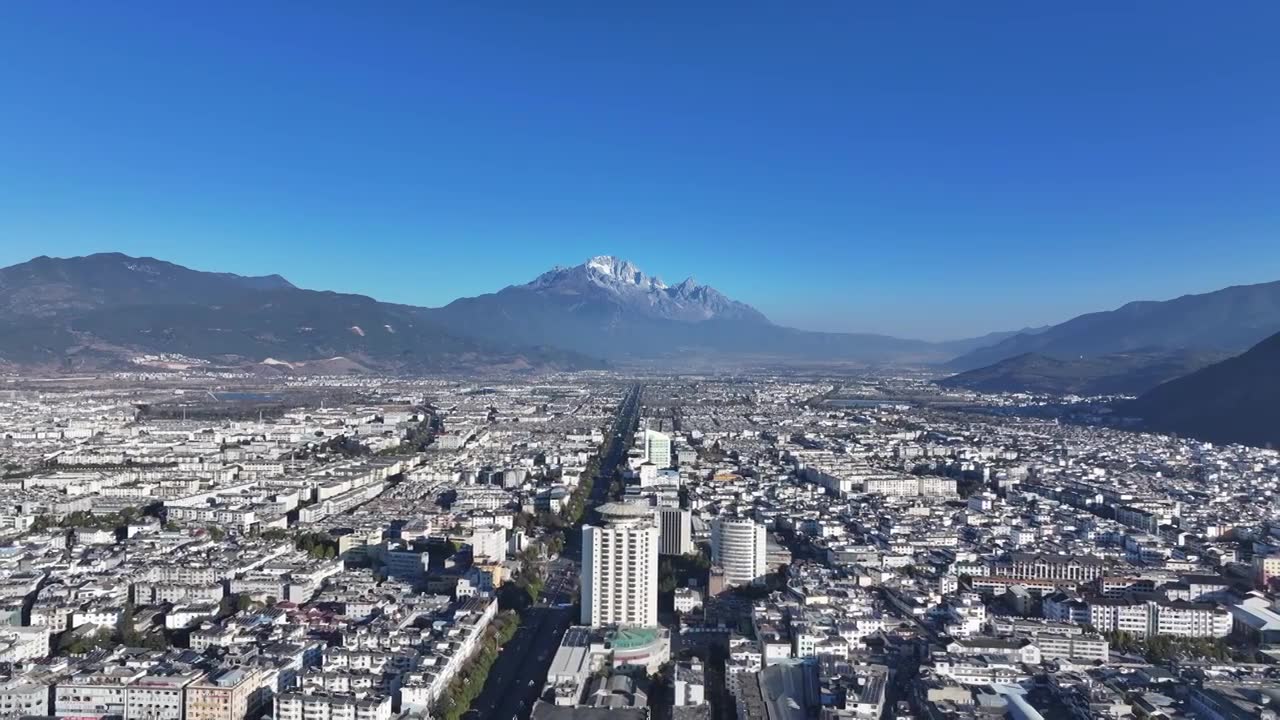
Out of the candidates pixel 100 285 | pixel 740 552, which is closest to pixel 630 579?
pixel 740 552

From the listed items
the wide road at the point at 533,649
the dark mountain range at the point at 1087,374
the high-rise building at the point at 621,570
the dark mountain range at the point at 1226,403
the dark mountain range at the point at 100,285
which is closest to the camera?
the wide road at the point at 533,649

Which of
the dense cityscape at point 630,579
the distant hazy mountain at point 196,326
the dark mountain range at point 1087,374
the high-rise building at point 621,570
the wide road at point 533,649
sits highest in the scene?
the distant hazy mountain at point 196,326

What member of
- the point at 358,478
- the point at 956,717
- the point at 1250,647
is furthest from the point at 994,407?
the point at 956,717

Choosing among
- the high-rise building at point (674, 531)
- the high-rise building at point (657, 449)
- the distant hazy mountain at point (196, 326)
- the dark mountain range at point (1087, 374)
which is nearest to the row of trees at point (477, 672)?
the high-rise building at point (674, 531)

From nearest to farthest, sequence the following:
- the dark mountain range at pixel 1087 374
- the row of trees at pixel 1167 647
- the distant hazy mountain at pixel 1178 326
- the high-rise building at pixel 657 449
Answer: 1. the row of trees at pixel 1167 647
2. the high-rise building at pixel 657 449
3. the dark mountain range at pixel 1087 374
4. the distant hazy mountain at pixel 1178 326

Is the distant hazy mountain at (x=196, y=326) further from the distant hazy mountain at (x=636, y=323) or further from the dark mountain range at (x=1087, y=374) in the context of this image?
the dark mountain range at (x=1087, y=374)

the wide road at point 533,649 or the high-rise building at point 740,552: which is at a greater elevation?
the high-rise building at point 740,552

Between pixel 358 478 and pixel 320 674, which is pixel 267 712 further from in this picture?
pixel 358 478
